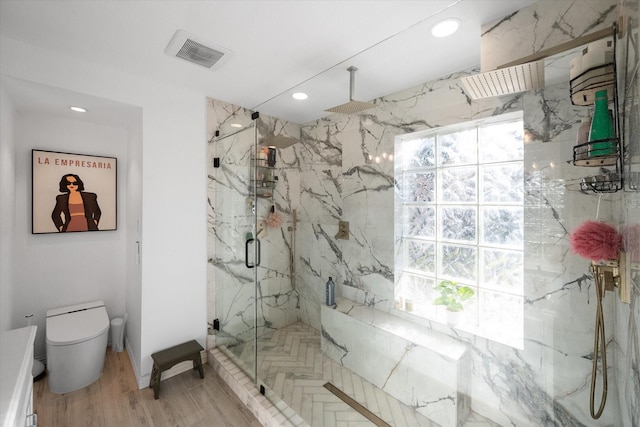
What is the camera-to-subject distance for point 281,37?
158 centimetres

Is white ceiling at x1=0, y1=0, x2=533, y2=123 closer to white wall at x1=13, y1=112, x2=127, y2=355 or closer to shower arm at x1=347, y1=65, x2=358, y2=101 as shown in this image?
shower arm at x1=347, y1=65, x2=358, y2=101

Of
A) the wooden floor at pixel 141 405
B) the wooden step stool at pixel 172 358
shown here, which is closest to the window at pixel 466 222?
the wooden floor at pixel 141 405

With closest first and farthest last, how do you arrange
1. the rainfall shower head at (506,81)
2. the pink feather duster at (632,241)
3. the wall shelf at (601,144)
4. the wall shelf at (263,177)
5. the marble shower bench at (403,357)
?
the pink feather duster at (632,241) < the wall shelf at (601,144) < the rainfall shower head at (506,81) < the marble shower bench at (403,357) < the wall shelf at (263,177)

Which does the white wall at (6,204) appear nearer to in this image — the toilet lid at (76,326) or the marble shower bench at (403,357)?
the toilet lid at (76,326)

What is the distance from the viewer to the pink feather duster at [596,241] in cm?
87

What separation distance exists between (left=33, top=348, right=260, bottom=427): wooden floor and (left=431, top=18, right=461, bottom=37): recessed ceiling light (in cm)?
267

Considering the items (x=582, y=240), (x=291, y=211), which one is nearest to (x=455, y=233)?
(x=582, y=240)

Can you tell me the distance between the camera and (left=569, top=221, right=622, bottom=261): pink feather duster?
34.3 inches

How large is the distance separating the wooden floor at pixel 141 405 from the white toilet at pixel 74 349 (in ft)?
0.29

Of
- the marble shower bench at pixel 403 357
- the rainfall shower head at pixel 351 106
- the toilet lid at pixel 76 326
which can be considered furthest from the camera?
the toilet lid at pixel 76 326

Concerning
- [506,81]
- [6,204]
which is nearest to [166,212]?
[6,204]

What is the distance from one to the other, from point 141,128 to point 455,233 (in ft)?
8.06

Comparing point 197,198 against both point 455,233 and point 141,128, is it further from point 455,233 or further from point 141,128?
point 455,233

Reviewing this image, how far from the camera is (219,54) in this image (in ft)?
5.81
